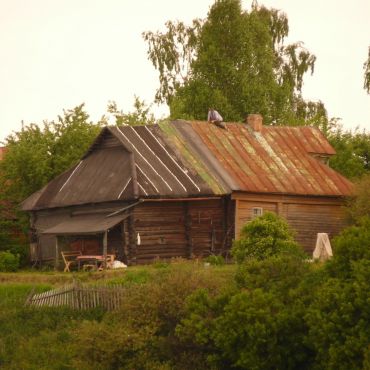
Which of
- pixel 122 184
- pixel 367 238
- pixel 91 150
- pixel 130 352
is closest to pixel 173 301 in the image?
pixel 130 352

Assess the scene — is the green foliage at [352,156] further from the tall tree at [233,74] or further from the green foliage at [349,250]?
the green foliage at [349,250]

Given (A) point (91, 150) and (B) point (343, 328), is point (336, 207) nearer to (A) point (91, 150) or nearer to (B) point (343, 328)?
(A) point (91, 150)

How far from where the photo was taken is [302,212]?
44344mm

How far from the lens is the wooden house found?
4062 cm

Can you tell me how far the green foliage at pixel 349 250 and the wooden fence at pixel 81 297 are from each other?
25.3 ft

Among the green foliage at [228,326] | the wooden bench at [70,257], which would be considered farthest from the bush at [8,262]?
Result: the green foliage at [228,326]

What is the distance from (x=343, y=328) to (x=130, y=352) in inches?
255

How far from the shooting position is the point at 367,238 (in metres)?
22.2

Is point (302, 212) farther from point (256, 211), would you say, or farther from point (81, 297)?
point (81, 297)

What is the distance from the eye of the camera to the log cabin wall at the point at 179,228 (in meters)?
40.7

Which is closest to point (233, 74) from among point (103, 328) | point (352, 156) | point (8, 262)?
point (352, 156)

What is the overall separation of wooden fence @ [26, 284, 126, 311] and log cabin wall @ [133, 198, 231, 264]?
28.4 feet

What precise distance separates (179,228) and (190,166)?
251cm

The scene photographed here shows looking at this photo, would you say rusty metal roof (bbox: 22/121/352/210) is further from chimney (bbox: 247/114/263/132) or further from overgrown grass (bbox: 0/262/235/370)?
overgrown grass (bbox: 0/262/235/370)
